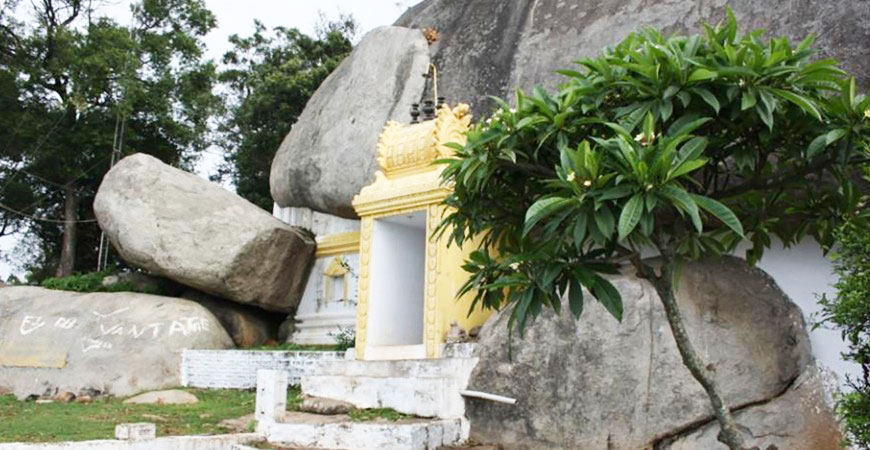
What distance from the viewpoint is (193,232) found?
1302cm

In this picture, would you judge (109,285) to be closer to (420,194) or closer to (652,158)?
(420,194)

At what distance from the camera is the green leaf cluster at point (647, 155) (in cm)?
389

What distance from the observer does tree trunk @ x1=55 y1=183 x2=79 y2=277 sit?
740 inches

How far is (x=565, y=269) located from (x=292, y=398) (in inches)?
228

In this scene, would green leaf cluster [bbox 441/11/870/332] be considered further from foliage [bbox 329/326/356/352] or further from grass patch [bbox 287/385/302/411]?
foliage [bbox 329/326/356/352]

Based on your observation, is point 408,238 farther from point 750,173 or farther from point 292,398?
point 750,173

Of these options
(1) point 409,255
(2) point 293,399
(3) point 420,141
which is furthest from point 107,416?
(3) point 420,141

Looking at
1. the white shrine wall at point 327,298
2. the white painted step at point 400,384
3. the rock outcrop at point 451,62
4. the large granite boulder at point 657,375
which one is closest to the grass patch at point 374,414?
the white painted step at point 400,384

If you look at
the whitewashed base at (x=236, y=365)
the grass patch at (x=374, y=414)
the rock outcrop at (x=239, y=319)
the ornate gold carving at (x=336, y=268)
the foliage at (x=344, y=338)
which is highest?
the ornate gold carving at (x=336, y=268)

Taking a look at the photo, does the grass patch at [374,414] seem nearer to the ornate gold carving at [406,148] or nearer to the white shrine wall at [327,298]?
the ornate gold carving at [406,148]

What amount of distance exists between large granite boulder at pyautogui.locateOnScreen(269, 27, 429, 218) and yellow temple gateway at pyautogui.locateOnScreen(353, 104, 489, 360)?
2.49 meters

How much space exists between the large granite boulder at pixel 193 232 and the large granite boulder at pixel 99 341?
2.22 ft

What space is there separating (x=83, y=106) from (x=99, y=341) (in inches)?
292

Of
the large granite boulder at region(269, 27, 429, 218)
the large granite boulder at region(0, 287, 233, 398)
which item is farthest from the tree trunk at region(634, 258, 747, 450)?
the large granite boulder at region(0, 287, 233, 398)
